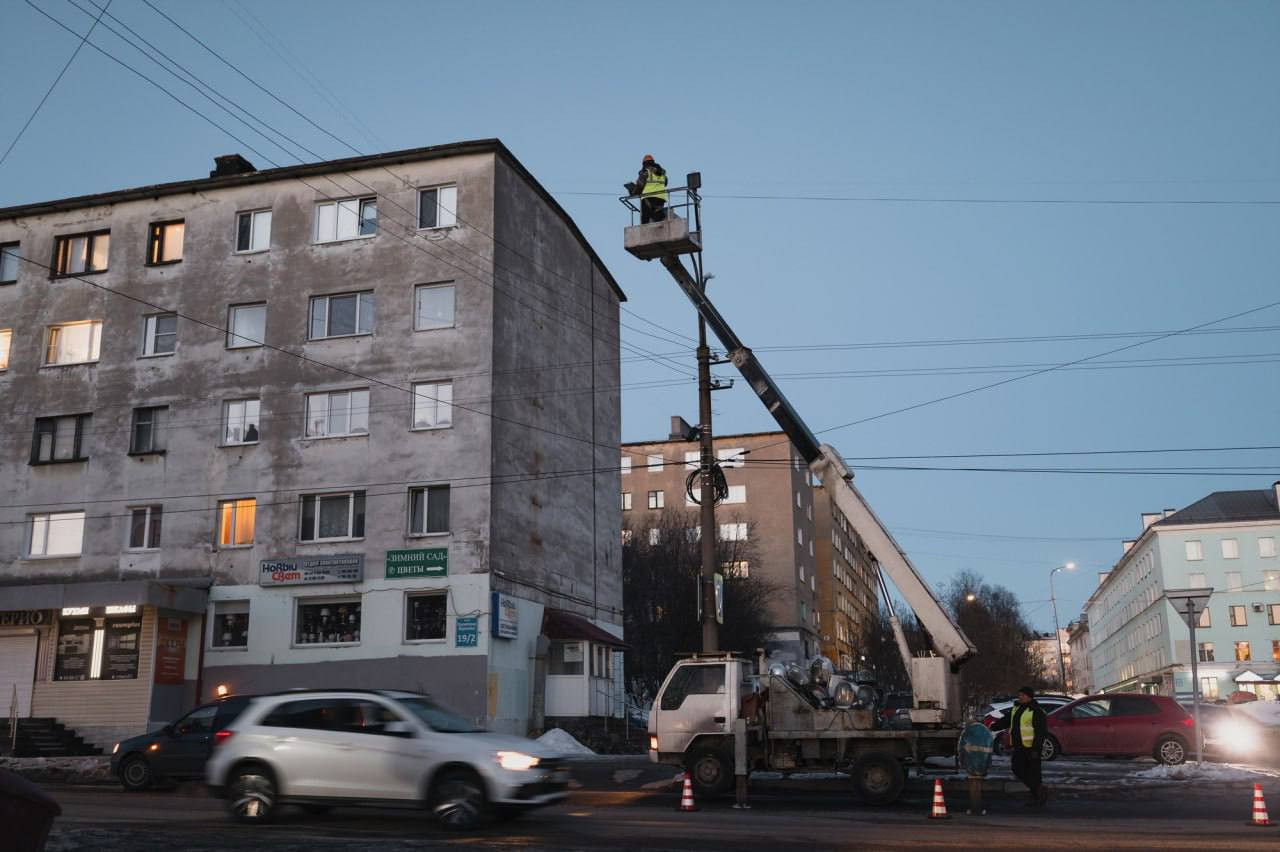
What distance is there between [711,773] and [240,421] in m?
21.4

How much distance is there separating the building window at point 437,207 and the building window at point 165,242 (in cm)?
801

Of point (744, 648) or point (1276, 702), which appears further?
point (744, 648)

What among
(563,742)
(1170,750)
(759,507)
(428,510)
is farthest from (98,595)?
(759,507)

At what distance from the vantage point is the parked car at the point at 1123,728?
24234 millimetres

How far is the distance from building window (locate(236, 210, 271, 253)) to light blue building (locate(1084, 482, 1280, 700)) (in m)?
67.1

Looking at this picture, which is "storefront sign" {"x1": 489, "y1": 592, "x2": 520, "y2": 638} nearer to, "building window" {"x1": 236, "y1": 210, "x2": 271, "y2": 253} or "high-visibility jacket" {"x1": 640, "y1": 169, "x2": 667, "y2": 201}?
"high-visibility jacket" {"x1": 640, "y1": 169, "x2": 667, "y2": 201}

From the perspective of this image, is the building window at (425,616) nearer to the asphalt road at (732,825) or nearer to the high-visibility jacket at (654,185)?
the asphalt road at (732,825)

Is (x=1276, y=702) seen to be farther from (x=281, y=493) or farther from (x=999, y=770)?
(x=281, y=493)

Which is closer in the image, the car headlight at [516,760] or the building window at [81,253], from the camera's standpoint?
the car headlight at [516,760]

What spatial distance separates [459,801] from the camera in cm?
1307

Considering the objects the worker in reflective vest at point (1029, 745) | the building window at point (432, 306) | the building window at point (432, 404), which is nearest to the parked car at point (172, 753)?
the worker in reflective vest at point (1029, 745)

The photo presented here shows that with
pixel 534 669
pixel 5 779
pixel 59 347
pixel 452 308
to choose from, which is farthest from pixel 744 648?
pixel 5 779

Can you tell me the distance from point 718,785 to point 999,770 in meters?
8.24

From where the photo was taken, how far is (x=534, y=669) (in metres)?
33.0
